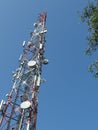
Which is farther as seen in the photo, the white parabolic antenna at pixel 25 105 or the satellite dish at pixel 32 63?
the satellite dish at pixel 32 63

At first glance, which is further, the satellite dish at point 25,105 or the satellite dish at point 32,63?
the satellite dish at point 32,63

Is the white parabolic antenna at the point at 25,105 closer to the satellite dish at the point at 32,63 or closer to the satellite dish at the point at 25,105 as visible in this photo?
the satellite dish at the point at 25,105

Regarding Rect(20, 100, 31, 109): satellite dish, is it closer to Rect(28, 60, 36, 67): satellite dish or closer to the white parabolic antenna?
the white parabolic antenna

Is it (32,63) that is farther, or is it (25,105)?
(32,63)

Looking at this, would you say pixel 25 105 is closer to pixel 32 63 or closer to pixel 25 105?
pixel 25 105

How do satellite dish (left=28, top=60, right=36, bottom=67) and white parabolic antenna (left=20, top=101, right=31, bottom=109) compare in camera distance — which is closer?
white parabolic antenna (left=20, top=101, right=31, bottom=109)

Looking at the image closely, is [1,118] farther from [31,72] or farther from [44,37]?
[44,37]

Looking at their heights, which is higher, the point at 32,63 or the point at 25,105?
the point at 32,63

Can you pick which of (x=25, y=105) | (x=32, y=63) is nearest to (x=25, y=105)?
(x=25, y=105)

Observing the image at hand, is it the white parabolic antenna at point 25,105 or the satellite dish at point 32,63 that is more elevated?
the satellite dish at point 32,63

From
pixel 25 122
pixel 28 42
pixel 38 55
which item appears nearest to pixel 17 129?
pixel 25 122

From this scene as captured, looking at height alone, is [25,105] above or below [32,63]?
below

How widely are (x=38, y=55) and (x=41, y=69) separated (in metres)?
1.92

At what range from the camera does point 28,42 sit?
26.2 m
